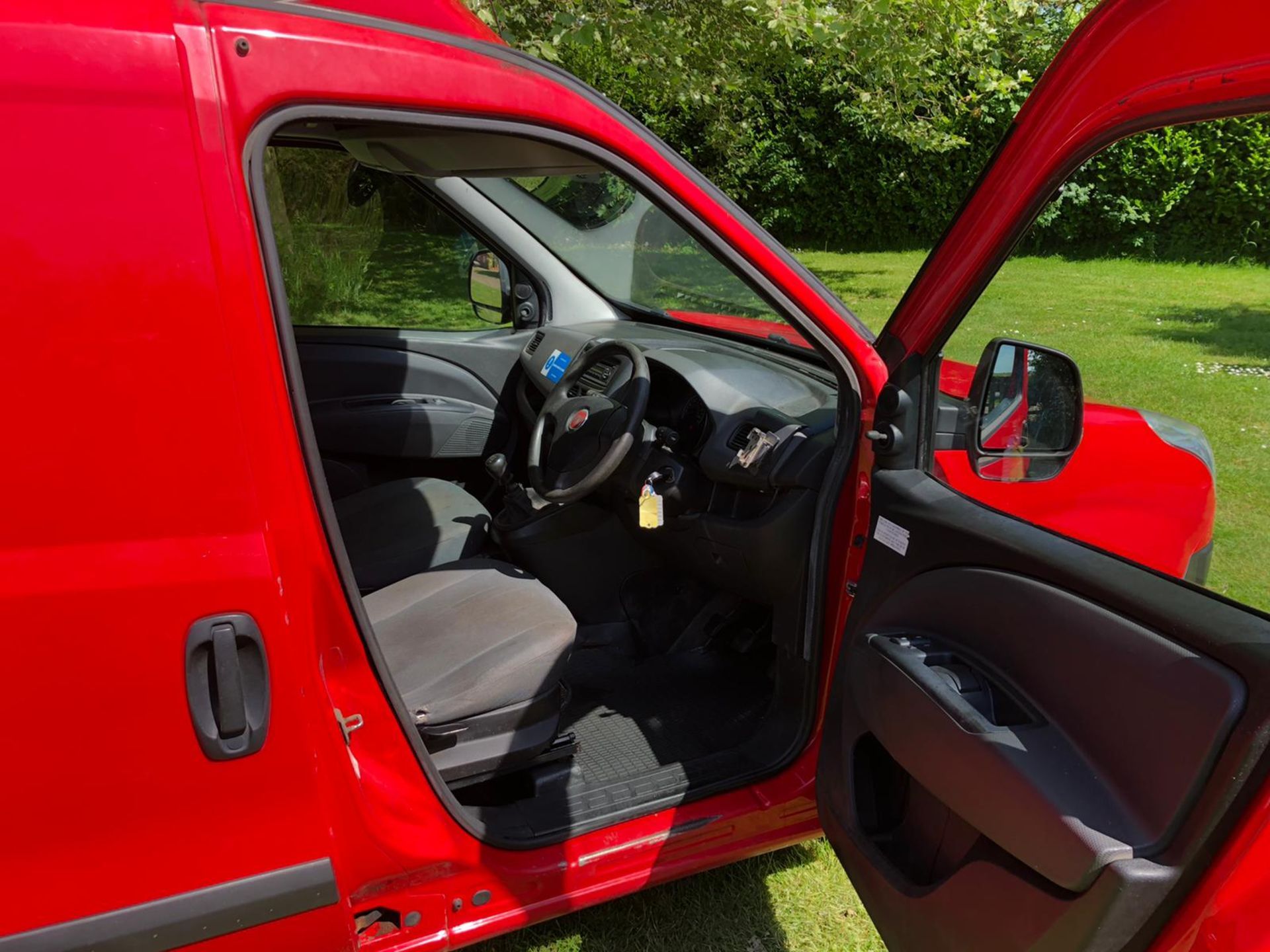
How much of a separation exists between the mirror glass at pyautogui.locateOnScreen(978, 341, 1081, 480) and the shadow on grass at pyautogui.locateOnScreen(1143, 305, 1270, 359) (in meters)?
0.19

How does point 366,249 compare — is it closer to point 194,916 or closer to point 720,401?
point 720,401

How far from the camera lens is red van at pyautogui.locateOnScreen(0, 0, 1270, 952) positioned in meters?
1.10

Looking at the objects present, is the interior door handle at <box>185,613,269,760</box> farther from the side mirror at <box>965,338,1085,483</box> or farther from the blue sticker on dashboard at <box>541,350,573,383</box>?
the blue sticker on dashboard at <box>541,350,573,383</box>

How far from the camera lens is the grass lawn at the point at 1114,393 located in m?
1.22

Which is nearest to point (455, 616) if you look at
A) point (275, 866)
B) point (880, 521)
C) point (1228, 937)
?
point (275, 866)

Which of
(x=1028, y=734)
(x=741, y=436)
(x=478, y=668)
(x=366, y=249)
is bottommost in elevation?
(x=478, y=668)

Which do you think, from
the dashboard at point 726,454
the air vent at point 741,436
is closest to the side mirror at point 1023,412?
the dashboard at point 726,454

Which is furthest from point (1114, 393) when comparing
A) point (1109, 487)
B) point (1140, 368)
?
point (1109, 487)

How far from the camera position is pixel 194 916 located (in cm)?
132

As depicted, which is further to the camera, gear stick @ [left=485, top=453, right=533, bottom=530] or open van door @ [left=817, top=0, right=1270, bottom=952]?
gear stick @ [left=485, top=453, right=533, bottom=530]

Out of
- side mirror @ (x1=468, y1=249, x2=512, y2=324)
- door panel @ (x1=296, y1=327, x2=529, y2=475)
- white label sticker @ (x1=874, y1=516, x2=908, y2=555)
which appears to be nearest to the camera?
white label sticker @ (x1=874, y1=516, x2=908, y2=555)

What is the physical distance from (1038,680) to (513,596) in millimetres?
1273

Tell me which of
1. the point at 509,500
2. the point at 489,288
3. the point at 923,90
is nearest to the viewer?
the point at 509,500

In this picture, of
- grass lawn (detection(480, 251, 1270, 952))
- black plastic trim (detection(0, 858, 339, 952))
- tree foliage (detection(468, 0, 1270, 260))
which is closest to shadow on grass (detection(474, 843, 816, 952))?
grass lawn (detection(480, 251, 1270, 952))
